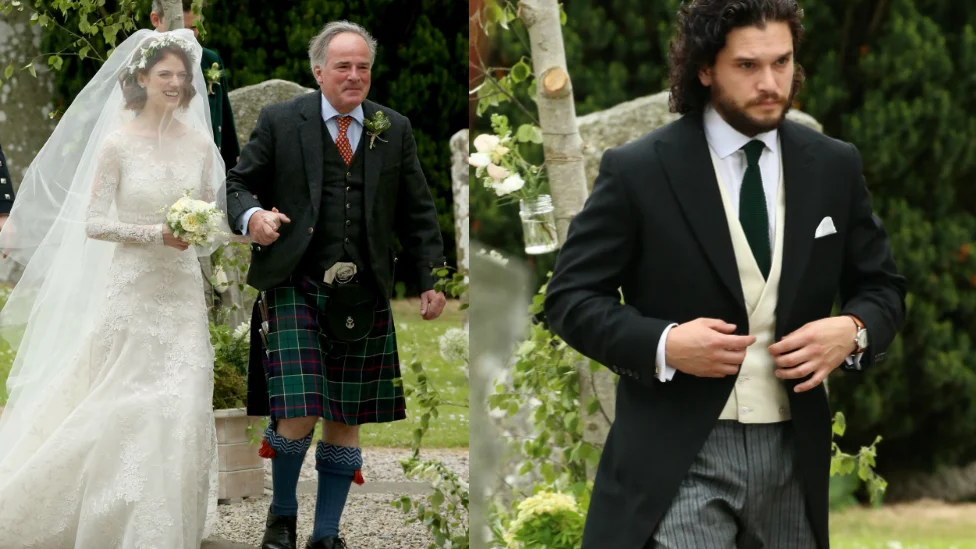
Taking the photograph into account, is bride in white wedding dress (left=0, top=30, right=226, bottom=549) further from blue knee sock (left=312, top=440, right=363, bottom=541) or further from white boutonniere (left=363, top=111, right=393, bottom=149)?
white boutonniere (left=363, top=111, right=393, bottom=149)

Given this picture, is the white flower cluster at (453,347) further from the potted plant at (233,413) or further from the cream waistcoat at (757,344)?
the cream waistcoat at (757,344)

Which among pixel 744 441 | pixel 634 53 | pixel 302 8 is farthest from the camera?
pixel 302 8

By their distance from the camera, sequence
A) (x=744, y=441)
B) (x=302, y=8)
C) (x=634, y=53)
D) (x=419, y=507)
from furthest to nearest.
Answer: (x=302, y=8) → (x=419, y=507) → (x=634, y=53) → (x=744, y=441)

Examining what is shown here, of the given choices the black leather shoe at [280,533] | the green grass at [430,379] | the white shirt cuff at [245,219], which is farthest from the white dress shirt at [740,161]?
the green grass at [430,379]

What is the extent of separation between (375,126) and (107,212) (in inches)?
40.1

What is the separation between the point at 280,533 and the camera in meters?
5.66

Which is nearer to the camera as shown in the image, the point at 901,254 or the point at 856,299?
the point at 856,299

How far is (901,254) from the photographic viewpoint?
3.75 m

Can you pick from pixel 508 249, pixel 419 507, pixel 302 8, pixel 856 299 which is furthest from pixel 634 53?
pixel 302 8

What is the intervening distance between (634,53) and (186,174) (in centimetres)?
244

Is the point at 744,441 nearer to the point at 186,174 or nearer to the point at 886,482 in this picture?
the point at 886,482

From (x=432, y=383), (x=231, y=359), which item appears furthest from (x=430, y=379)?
(x=231, y=359)

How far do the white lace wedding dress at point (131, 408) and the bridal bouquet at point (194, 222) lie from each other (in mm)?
118

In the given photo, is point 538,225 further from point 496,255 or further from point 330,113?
point 330,113
